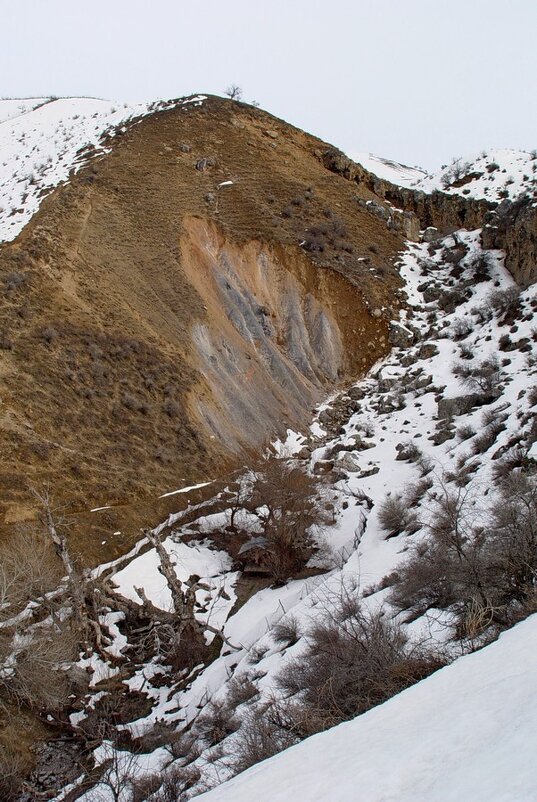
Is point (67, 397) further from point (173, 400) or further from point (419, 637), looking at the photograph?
point (419, 637)

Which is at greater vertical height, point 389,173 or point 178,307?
point 389,173

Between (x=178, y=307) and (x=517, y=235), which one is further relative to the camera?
(x=517, y=235)

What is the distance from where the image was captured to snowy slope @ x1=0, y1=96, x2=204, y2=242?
36812 millimetres

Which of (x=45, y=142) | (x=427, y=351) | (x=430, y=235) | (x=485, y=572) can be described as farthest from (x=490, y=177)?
(x=485, y=572)

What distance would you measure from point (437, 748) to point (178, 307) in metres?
29.9

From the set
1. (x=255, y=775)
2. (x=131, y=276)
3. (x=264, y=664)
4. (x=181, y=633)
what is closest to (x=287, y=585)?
(x=181, y=633)

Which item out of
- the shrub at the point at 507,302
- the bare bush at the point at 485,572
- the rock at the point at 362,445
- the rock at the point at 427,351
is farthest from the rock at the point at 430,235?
the bare bush at the point at 485,572

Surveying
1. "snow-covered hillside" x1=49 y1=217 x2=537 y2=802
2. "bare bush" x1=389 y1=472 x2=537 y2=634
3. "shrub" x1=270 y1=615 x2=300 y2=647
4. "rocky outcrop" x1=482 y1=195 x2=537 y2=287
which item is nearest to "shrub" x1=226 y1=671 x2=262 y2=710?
"snow-covered hillside" x1=49 y1=217 x2=537 y2=802

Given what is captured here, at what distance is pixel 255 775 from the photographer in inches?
258

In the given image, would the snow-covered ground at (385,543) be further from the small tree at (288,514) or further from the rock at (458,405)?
the small tree at (288,514)

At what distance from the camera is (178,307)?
107 feet

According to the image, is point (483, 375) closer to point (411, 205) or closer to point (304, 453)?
point (304, 453)

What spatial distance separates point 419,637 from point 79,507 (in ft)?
47.2

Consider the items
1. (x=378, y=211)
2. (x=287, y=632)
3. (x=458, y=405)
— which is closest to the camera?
(x=287, y=632)
